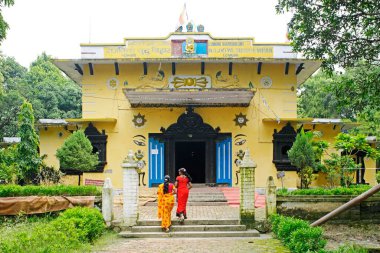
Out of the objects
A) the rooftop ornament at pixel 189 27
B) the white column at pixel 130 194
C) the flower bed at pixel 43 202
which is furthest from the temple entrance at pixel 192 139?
the white column at pixel 130 194

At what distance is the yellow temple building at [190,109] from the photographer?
19.8 m

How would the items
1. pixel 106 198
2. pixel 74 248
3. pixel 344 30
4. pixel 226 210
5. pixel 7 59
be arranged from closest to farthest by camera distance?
1. pixel 74 248
2. pixel 344 30
3. pixel 106 198
4. pixel 226 210
5. pixel 7 59

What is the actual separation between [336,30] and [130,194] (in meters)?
6.89

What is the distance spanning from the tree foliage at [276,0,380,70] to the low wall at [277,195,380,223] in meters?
3.91

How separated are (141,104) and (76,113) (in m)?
18.7

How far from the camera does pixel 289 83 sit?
20203mm

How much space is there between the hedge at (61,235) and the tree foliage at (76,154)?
570cm

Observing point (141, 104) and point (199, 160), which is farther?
point (199, 160)

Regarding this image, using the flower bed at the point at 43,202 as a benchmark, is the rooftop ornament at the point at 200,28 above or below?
above

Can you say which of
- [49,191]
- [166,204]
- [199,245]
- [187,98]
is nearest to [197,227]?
[166,204]

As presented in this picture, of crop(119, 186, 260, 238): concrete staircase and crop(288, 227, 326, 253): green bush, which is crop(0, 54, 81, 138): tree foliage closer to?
crop(119, 186, 260, 238): concrete staircase

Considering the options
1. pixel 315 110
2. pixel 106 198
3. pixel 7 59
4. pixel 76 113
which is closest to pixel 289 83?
pixel 106 198

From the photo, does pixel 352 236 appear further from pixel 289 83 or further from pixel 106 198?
pixel 289 83

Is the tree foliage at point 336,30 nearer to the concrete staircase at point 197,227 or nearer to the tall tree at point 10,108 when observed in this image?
the concrete staircase at point 197,227
